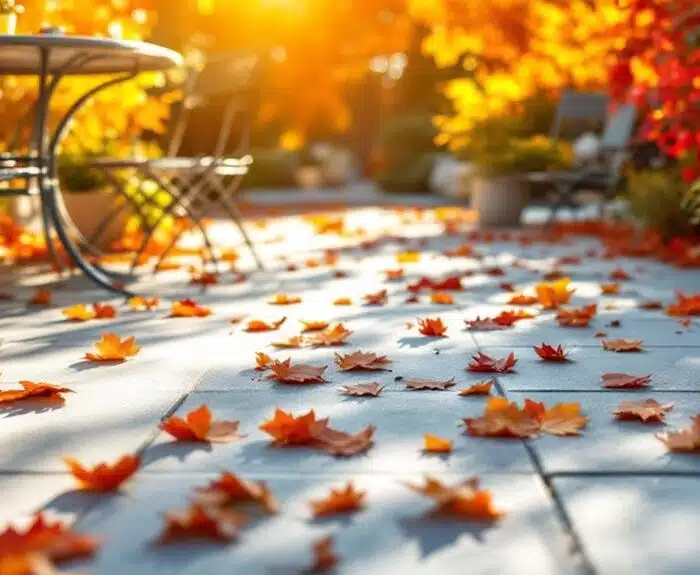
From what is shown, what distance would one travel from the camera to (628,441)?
6.31ft

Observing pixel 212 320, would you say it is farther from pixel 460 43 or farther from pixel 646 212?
pixel 460 43

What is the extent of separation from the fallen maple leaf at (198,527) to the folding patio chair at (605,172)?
609cm

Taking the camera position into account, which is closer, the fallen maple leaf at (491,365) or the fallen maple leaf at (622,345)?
the fallen maple leaf at (491,365)

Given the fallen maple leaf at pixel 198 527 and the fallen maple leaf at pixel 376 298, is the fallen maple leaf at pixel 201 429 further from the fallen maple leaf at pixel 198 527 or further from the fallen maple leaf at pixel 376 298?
the fallen maple leaf at pixel 376 298

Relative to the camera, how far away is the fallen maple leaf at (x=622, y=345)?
2805 mm

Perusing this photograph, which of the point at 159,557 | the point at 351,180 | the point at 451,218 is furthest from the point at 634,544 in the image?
the point at 351,180

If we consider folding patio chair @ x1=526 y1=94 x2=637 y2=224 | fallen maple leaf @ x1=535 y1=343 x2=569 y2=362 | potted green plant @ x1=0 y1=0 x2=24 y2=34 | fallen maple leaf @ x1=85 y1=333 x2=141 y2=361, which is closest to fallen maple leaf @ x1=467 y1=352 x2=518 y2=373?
fallen maple leaf @ x1=535 y1=343 x2=569 y2=362

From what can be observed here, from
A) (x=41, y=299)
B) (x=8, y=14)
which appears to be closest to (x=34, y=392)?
(x=41, y=299)

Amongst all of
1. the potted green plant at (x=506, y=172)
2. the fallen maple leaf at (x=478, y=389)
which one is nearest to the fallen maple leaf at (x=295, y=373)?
the fallen maple leaf at (x=478, y=389)

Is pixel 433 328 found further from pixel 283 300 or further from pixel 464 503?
pixel 464 503

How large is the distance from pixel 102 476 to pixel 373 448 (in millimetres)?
503

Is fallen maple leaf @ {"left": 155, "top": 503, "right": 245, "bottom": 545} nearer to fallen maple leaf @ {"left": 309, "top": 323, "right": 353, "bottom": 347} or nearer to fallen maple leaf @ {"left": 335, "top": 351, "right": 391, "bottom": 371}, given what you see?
fallen maple leaf @ {"left": 335, "top": 351, "right": 391, "bottom": 371}

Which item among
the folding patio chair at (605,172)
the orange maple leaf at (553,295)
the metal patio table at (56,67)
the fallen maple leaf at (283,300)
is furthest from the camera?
the folding patio chair at (605,172)

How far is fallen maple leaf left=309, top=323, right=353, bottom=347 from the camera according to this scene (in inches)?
115
